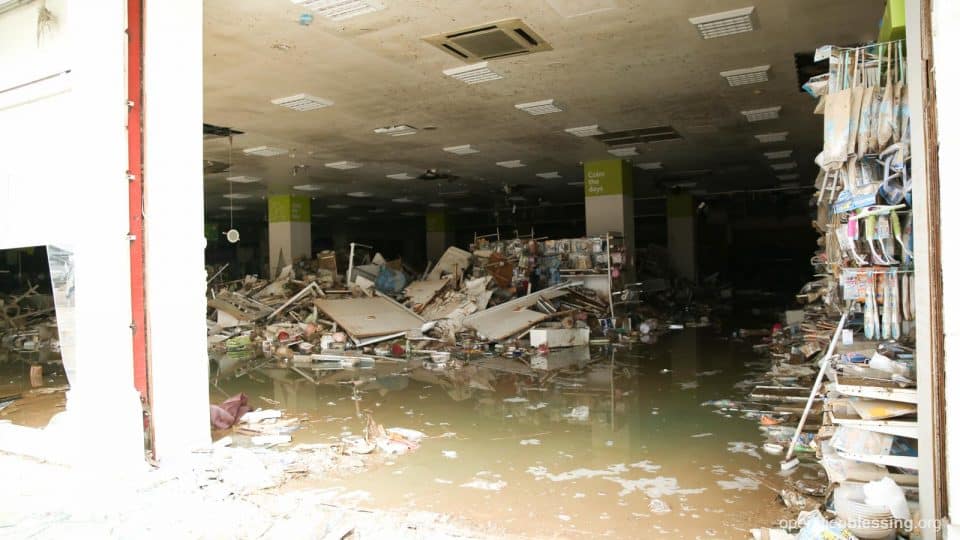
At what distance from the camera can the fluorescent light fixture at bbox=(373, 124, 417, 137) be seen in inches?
434

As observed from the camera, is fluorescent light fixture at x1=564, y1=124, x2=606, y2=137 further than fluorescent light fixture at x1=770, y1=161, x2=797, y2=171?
No

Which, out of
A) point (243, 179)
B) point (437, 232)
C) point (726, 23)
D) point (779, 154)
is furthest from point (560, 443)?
point (437, 232)

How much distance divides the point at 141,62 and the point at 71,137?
31.7 inches

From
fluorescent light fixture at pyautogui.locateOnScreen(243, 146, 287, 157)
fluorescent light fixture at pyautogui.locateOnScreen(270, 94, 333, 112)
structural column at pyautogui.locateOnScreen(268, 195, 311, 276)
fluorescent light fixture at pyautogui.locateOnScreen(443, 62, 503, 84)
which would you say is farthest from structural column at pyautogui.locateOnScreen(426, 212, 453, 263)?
fluorescent light fixture at pyautogui.locateOnScreen(443, 62, 503, 84)

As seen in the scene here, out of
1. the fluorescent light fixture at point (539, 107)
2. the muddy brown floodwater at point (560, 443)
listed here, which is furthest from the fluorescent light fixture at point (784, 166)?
the fluorescent light fixture at point (539, 107)

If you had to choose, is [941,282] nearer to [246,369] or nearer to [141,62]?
[141,62]

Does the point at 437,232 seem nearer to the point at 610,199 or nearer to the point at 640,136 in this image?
the point at 610,199

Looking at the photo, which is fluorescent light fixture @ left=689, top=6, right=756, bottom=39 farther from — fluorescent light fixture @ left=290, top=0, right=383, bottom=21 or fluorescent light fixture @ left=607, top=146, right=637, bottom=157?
fluorescent light fixture @ left=607, top=146, right=637, bottom=157

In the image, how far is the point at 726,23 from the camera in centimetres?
661

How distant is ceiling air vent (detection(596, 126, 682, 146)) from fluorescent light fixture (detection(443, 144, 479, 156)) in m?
2.69

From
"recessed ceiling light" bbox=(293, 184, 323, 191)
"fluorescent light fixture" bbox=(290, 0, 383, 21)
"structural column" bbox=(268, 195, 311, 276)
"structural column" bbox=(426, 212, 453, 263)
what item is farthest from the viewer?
"structural column" bbox=(426, 212, 453, 263)

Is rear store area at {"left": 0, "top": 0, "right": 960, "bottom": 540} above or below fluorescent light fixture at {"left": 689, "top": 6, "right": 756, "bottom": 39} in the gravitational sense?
below

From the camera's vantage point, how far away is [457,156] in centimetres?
1406

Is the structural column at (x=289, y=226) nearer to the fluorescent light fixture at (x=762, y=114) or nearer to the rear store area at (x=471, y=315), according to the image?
the rear store area at (x=471, y=315)
